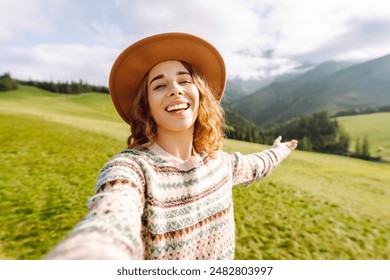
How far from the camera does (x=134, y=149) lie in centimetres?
212

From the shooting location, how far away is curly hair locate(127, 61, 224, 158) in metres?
2.38

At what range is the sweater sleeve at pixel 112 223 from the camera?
112 cm

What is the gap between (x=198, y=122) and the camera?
2.67 meters

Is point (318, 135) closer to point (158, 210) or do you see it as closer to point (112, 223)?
point (158, 210)

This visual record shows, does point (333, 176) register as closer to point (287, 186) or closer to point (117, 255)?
point (287, 186)

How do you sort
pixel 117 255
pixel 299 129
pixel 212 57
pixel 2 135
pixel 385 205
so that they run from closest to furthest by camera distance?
pixel 117 255 < pixel 212 57 < pixel 385 205 < pixel 2 135 < pixel 299 129

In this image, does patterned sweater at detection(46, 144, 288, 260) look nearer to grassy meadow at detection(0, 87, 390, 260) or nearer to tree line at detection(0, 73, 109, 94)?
grassy meadow at detection(0, 87, 390, 260)

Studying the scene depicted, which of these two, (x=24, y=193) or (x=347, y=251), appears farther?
(x=24, y=193)

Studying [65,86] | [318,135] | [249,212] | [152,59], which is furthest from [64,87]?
[152,59]

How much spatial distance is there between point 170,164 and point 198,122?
71 cm

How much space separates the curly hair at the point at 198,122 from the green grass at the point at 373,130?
68.6 metres

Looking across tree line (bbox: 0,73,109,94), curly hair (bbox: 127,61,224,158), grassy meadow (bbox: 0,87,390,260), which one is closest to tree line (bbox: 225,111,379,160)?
grassy meadow (bbox: 0,87,390,260)
